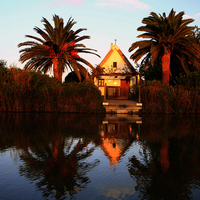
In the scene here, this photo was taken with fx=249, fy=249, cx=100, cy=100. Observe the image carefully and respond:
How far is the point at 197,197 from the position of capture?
306cm

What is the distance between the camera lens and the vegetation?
1748cm

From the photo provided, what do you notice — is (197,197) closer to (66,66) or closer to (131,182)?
(131,182)

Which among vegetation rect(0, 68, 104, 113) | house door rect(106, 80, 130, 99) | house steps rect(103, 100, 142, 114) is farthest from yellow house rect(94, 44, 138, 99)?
vegetation rect(0, 68, 104, 113)

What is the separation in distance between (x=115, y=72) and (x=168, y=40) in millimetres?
11684

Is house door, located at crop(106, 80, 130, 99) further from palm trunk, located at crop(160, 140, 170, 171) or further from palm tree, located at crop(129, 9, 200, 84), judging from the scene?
palm trunk, located at crop(160, 140, 170, 171)

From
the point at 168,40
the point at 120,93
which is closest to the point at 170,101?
the point at 168,40

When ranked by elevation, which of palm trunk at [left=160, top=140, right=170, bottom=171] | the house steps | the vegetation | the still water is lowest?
palm trunk at [left=160, top=140, right=170, bottom=171]

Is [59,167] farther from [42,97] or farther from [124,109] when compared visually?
[124,109]

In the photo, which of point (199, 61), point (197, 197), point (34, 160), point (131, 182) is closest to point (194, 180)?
point (197, 197)

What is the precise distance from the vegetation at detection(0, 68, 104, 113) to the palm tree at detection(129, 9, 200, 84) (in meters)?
9.26

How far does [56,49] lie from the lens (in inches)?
982

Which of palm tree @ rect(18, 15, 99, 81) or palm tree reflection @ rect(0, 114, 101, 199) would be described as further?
palm tree @ rect(18, 15, 99, 81)

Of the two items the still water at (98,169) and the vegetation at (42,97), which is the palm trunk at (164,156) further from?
the vegetation at (42,97)

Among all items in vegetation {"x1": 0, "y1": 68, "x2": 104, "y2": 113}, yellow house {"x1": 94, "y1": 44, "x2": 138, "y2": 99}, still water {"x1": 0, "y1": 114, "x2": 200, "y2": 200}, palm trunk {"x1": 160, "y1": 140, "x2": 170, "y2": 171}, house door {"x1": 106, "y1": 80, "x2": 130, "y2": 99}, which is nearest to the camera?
still water {"x1": 0, "y1": 114, "x2": 200, "y2": 200}
